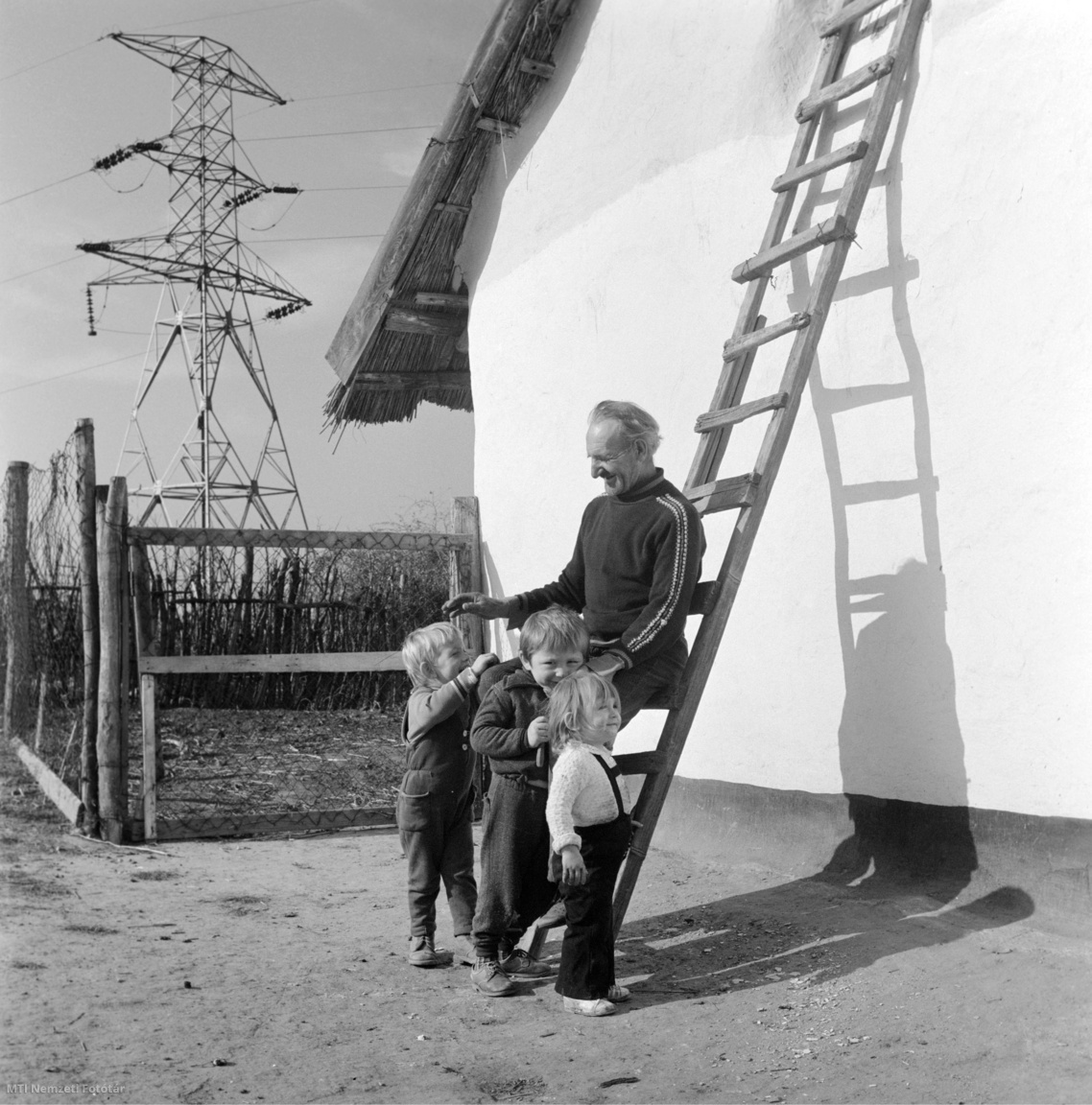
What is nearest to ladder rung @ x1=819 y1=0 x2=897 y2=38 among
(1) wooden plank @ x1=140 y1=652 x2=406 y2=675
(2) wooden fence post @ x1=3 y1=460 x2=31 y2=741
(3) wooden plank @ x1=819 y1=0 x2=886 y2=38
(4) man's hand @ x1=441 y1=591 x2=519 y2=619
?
(3) wooden plank @ x1=819 y1=0 x2=886 y2=38

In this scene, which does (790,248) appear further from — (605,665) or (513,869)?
(513,869)

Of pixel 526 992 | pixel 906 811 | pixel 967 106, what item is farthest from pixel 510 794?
pixel 967 106

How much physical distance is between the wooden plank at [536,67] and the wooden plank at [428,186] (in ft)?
0.32

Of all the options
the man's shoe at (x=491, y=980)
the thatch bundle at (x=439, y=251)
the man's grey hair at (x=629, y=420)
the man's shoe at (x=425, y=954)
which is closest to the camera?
the man's shoe at (x=491, y=980)

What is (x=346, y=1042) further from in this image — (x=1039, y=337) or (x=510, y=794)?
(x=1039, y=337)

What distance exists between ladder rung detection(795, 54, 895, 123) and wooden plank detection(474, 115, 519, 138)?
215 cm

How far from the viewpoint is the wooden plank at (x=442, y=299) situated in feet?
21.6

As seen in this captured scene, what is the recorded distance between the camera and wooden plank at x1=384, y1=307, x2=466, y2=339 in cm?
661

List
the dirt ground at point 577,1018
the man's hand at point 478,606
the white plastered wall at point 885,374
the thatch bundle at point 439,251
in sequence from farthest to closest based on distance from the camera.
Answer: the thatch bundle at point 439,251, the man's hand at point 478,606, the white plastered wall at point 885,374, the dirt ground at point 577,1018

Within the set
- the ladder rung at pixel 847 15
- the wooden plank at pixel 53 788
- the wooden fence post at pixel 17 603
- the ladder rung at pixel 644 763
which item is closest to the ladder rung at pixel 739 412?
the ladder rung at pixel 644 763

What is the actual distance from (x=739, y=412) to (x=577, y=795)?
155 centimetres

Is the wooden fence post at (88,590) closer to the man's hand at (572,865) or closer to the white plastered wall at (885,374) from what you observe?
the white plastered wall at (885,374)

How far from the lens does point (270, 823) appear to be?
5.51 metres

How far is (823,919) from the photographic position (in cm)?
353
